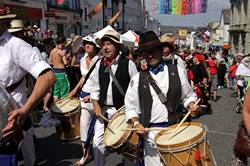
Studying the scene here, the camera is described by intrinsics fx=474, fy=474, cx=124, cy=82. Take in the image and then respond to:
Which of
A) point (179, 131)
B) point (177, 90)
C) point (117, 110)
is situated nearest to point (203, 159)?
point (179, 131)

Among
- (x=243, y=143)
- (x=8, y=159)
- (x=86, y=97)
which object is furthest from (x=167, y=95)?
(x=86, y=97)

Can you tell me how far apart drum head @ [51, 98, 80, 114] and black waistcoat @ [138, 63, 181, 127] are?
293 cm

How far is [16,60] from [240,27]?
61.7 metres

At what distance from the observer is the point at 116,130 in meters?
4.95

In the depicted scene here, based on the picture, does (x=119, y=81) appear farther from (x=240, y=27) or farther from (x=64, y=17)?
(x=240, y=27)

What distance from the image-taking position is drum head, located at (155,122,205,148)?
3.80m

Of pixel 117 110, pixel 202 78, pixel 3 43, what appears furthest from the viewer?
pixel 202 78

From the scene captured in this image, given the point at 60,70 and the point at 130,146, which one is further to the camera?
the point at 60,70

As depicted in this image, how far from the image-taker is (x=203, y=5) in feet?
136

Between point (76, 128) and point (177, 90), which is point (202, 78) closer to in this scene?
point (76, 128)

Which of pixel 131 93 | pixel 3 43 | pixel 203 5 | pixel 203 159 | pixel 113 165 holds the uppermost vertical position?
pixel 203 5

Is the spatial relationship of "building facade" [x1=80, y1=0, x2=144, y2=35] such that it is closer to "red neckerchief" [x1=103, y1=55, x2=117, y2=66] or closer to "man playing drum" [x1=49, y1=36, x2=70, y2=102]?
"man playing drum" [x1=49, y1=36, x2=70, y2=102]

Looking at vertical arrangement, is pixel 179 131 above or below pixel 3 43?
below

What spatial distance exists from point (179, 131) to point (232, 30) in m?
67.1
